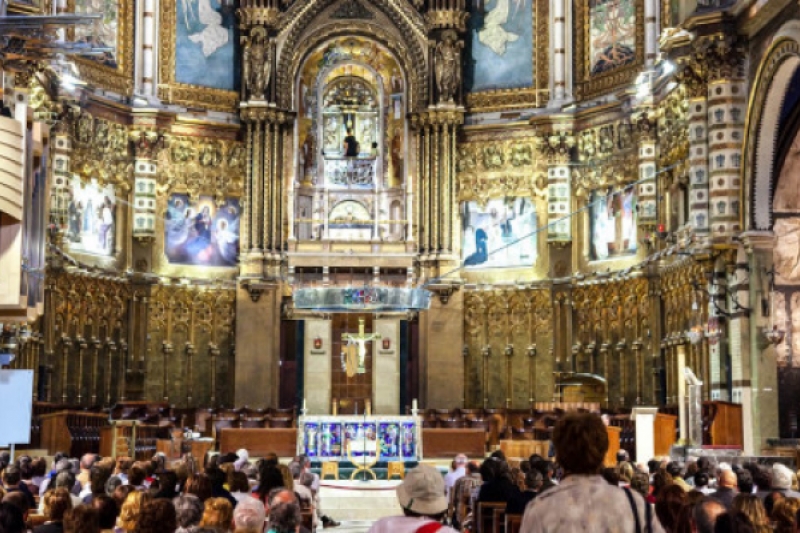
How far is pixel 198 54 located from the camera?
39.7 m

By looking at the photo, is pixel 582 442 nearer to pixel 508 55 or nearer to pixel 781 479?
pixel 781 479

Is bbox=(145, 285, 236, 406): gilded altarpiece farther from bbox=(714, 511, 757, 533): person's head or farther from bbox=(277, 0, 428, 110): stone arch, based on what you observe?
bbox=(714, 511, 757, 533): person's head

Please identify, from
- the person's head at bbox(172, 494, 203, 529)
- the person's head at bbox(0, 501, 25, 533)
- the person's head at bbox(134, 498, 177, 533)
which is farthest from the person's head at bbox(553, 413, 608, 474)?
the person's head at bbox(0, 501, 25, 533)

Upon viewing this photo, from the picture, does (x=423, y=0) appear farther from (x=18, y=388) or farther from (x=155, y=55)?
(x=18, y=388)

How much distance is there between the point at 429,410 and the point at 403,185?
319 inches

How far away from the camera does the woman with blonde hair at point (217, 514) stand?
8.82 meters

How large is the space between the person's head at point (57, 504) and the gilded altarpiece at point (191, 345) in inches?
1149

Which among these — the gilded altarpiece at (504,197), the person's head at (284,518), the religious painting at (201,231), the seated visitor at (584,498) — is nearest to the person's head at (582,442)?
the seated visitor at (584,498)

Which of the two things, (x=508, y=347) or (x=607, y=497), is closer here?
(x=607, y=497)

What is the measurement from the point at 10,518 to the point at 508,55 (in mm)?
33801

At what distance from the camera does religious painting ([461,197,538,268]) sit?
3934 centimetres

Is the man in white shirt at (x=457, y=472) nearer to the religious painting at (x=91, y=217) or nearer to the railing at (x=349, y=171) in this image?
the religious painting at (x=91, y=217)

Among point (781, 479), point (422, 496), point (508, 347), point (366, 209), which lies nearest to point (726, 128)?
point (508, 347)

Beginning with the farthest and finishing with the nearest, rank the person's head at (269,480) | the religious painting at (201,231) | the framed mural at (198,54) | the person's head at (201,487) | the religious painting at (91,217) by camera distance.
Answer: the framed mural at (198,54)
the religious painting at (201,231)
the religious painting at (91,217)
the person's head at (269,480)
the person's head at (201,487)
